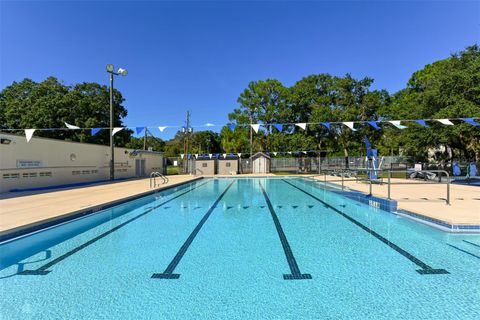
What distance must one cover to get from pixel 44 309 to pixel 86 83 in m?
35.1

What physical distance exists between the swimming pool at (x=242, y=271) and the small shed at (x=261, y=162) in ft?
76.2

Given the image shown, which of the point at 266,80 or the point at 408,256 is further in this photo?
the point at 266,80

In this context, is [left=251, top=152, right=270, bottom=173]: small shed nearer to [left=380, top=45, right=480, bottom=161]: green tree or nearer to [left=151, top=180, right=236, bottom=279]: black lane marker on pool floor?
[left=380, top=45, right=480, bottom=161]: green tree

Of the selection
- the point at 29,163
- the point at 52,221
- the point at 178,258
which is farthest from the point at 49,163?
the point at 178,258

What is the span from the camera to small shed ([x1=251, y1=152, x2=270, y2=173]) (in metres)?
30.5

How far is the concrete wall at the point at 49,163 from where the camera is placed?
12.8 meters

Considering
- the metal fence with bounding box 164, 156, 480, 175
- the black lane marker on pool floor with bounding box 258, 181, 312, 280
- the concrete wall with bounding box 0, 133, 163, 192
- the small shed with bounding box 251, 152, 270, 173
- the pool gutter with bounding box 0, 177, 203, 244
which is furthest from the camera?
the metal fence with bounding box 164, 156, 480, 175

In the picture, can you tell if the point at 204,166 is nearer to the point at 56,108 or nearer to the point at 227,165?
the point at 227,165

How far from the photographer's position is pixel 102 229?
6578mm

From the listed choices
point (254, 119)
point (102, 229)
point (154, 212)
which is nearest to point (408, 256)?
point (102, 229)

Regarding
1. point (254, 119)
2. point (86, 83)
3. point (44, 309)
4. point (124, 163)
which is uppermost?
point (86, 83)

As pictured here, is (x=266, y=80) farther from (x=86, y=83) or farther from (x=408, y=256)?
(x=408, y=256)

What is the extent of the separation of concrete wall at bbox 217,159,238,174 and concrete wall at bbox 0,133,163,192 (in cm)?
Answer: 1069

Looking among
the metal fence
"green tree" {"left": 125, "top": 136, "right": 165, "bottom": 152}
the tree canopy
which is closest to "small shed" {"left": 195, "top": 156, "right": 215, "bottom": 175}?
the metal fence
